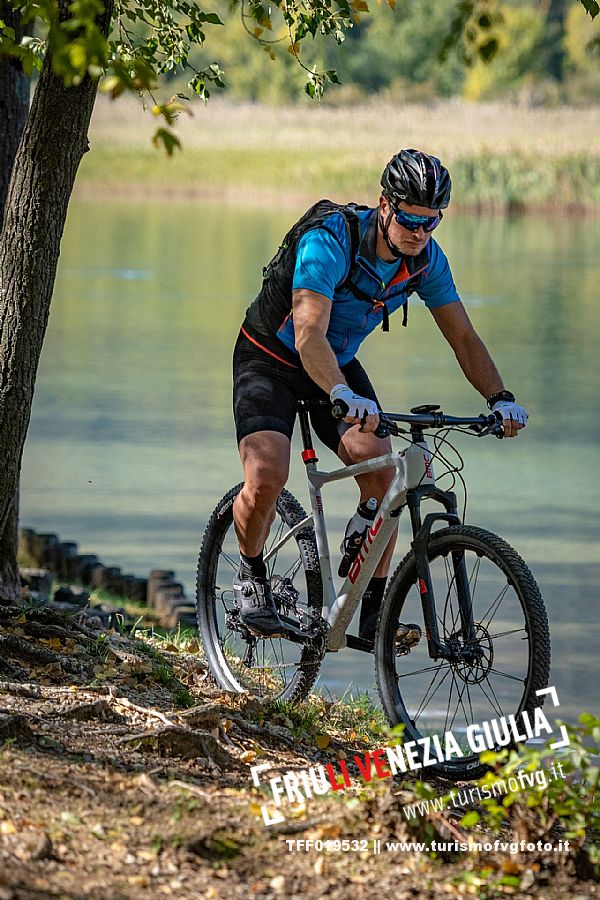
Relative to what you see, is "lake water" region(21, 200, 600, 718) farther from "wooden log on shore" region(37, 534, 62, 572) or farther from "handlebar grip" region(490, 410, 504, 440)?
"handlebar grip" region(490, 410, 504, 440)

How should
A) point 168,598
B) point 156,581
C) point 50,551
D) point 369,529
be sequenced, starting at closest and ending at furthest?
point 369,529 → point 168,598 → point 156,581 → point 50,551

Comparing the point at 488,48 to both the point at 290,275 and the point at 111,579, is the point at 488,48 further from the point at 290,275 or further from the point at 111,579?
the point at 111,579

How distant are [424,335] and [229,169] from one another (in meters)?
34.8

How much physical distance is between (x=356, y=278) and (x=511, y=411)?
69 centimetres

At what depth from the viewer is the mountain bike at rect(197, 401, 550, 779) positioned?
454 cm

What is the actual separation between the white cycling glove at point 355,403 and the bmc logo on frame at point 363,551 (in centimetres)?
52

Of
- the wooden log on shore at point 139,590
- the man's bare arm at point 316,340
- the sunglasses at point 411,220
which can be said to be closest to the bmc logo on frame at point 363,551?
the man's bare arm at point 316,340

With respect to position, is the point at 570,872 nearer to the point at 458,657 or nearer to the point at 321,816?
the point at 321,816

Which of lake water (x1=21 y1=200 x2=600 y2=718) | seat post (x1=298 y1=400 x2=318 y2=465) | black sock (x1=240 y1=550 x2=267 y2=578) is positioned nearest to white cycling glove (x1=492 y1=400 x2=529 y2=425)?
seat post (x1=298 y1=400 x2=318 y2=465)

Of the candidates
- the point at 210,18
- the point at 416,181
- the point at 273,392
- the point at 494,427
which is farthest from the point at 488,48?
the point at 210,18

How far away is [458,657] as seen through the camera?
15.0 feet

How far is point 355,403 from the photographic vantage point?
4523 millimetres

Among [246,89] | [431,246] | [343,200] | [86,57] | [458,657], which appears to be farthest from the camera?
[246,89]

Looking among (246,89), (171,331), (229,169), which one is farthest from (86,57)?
(246,89)
